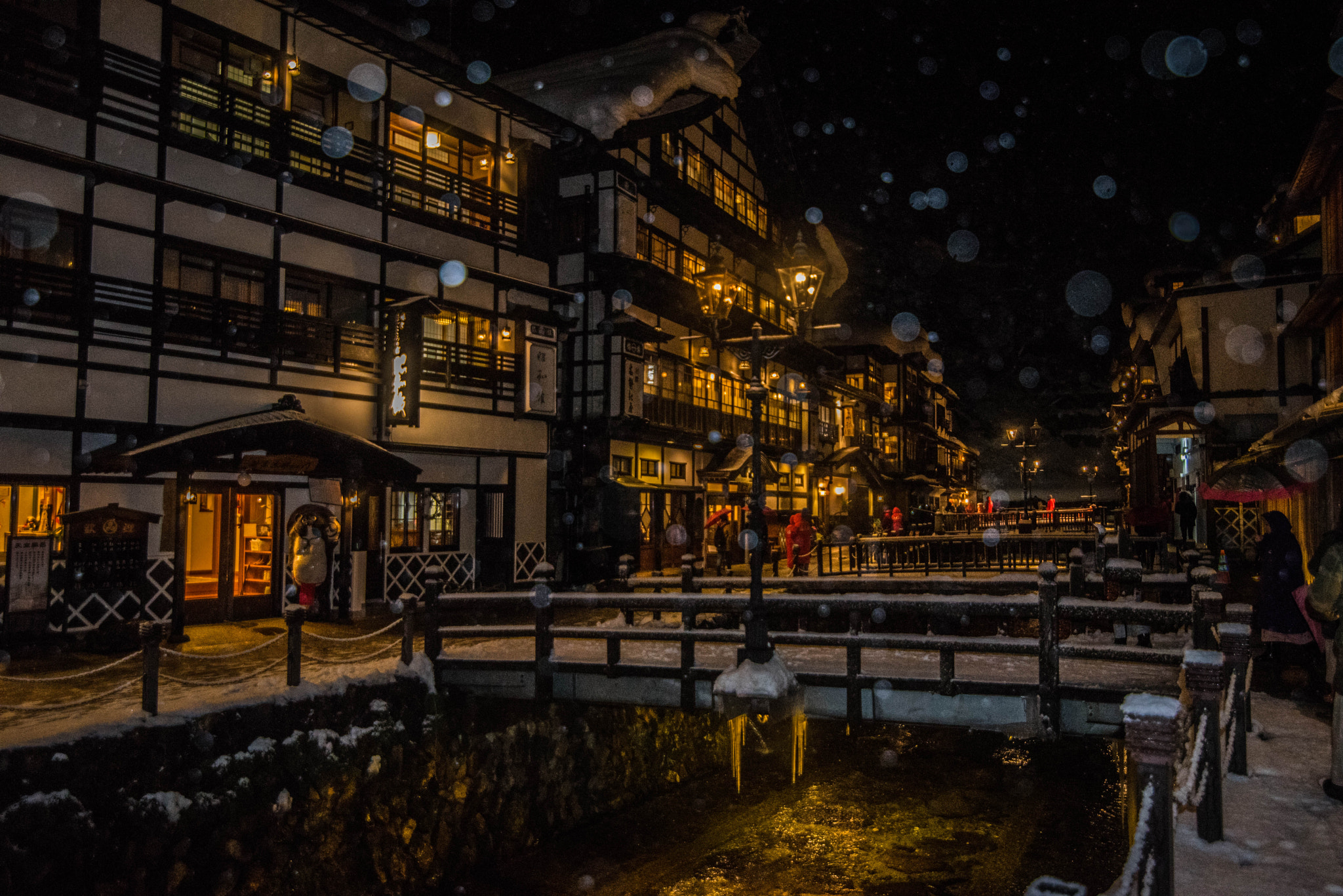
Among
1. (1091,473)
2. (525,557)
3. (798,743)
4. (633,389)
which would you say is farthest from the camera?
(1091,473)

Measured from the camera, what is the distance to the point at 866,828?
13.5 metres

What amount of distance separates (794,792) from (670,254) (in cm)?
2090

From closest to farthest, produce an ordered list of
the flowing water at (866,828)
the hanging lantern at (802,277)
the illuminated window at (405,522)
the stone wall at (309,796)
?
the stone wall at (309,796)
the flowing water at (866,828)
the hanging lantern at (802,277)
the illuminated window at (405,522)

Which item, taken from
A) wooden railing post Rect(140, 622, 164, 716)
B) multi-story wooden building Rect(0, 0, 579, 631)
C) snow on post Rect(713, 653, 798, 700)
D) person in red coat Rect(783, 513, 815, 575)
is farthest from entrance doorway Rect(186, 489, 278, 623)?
person in red coat Rect(783, 513, 815, 575)

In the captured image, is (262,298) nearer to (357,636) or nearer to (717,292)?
(357,636)

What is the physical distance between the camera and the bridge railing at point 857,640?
9.30 meters

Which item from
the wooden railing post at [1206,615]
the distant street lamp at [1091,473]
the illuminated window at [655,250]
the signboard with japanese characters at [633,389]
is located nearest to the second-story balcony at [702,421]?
the signboard with japanese characters at [633,389]

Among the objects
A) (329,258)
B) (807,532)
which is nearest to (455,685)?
(329,258)

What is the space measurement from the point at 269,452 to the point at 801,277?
10679 mm

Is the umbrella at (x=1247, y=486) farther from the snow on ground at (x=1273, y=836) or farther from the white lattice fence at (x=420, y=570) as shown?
the white lattice fence at (x=420, y=570)

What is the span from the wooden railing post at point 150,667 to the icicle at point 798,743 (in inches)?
302

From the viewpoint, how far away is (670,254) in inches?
1206

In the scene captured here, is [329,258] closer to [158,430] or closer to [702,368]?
[158,430]

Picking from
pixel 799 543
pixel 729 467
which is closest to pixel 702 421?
pixel 729 467
